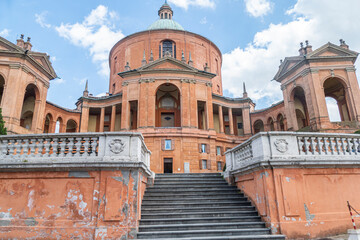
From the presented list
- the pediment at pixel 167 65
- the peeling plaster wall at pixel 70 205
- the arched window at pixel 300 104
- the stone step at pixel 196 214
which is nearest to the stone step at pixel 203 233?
the peeling plaster wall at pixel 70 205

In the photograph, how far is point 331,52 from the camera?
2461cm

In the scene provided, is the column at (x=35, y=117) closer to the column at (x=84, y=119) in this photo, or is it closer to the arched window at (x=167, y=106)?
the column at (x=84, y=119)

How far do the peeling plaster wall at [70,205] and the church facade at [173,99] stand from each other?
14973mm

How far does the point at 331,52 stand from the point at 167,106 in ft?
58.0

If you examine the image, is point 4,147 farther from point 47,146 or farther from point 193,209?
point 193,209

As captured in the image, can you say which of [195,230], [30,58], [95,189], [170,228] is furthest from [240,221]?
[30,58]

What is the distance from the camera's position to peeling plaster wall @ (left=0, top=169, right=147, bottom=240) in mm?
7344

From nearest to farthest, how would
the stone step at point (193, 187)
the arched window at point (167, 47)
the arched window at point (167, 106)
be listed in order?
the stone step at point (193, 187)
the arched window at point (167, 106)
the arched window at point (167, 47)

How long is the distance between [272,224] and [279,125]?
2844cm

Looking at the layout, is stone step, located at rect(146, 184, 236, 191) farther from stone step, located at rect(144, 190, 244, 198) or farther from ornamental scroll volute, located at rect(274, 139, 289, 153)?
ornamental scroll volute, located at rect(274, 139, 289, 153)

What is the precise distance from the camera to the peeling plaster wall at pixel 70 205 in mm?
7344

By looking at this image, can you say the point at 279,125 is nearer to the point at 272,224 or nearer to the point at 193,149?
the point at 193,149

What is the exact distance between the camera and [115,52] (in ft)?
120

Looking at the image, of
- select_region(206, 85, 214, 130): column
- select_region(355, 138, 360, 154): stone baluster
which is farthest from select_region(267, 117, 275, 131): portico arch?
select_region(355, 138, 360, 154): stone baluster
